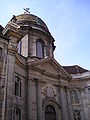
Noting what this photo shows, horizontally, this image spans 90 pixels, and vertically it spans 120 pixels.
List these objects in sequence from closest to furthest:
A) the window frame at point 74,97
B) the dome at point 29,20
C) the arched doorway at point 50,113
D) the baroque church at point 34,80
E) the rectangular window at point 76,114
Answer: the baroque church at point 34,80
the arched doorway at point 50,113
the rectangular window at point 76,114
the window frame at point 74,97
the dome at point 29,20

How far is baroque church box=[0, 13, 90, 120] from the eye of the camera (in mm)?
16406

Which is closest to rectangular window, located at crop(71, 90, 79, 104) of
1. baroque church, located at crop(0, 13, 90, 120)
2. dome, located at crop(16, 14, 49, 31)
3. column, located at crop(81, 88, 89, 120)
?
baroque church, located at crop(0, 13, 90, 120)

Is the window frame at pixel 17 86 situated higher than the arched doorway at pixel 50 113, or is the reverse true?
the window frame at pixel 17 86

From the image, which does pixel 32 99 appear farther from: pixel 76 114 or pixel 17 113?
pixel 76 114

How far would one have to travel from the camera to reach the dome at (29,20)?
2719cm

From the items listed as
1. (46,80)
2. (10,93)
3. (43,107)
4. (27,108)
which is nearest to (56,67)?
(46,80)

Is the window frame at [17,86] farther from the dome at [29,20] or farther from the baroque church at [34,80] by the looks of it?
the dome at [29,20]

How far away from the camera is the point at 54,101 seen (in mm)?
21781

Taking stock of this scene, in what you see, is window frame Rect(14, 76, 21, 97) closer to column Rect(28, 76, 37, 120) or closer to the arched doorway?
column Rect(28, 76, 37, 120)

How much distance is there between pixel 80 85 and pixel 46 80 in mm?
7482

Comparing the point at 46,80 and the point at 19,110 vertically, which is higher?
the point at 46,80

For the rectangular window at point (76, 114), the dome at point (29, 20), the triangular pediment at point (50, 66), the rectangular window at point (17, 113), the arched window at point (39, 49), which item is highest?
the dome at point (29, 20)

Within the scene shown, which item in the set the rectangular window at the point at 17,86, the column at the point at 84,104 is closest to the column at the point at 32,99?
the rectangular window at the point at 17,86

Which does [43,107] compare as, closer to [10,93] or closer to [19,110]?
[19,110]
